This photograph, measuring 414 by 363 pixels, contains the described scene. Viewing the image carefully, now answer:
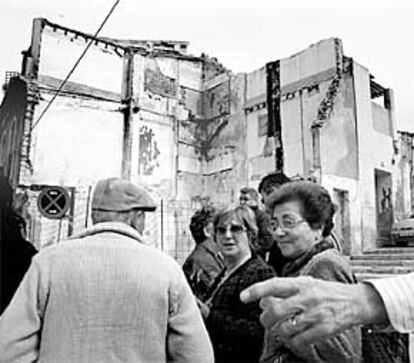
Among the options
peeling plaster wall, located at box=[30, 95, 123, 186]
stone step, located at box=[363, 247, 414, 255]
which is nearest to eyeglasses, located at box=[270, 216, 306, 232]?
stone step, located at box=[363, 247, 414, 255]

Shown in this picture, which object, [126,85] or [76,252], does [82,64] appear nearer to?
[126,85]

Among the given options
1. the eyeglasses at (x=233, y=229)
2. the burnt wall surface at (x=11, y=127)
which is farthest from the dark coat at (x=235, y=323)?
the burnt wall surface at (x=11, y=127)

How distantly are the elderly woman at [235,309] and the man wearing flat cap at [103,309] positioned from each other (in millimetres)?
381

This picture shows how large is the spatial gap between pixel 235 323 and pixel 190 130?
44.5 ft

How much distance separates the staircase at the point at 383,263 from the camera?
7800 mm

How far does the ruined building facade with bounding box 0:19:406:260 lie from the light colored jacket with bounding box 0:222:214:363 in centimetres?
941

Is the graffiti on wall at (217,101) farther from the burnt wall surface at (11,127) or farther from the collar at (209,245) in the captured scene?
the collar at (209,245)

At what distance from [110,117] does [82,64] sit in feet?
5.81

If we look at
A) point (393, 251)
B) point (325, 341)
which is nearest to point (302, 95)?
point (393, 251)

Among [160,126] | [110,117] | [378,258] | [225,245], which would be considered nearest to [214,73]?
[160,126]

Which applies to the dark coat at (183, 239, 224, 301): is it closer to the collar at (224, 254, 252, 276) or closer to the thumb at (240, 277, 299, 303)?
the collar at (224, 254, 252, 276)

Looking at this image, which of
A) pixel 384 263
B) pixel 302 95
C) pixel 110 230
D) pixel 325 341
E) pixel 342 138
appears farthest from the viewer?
pixel 302 95

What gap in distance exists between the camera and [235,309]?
2139 mm

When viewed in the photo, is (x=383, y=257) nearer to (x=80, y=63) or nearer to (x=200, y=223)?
(x=200, y=223)
